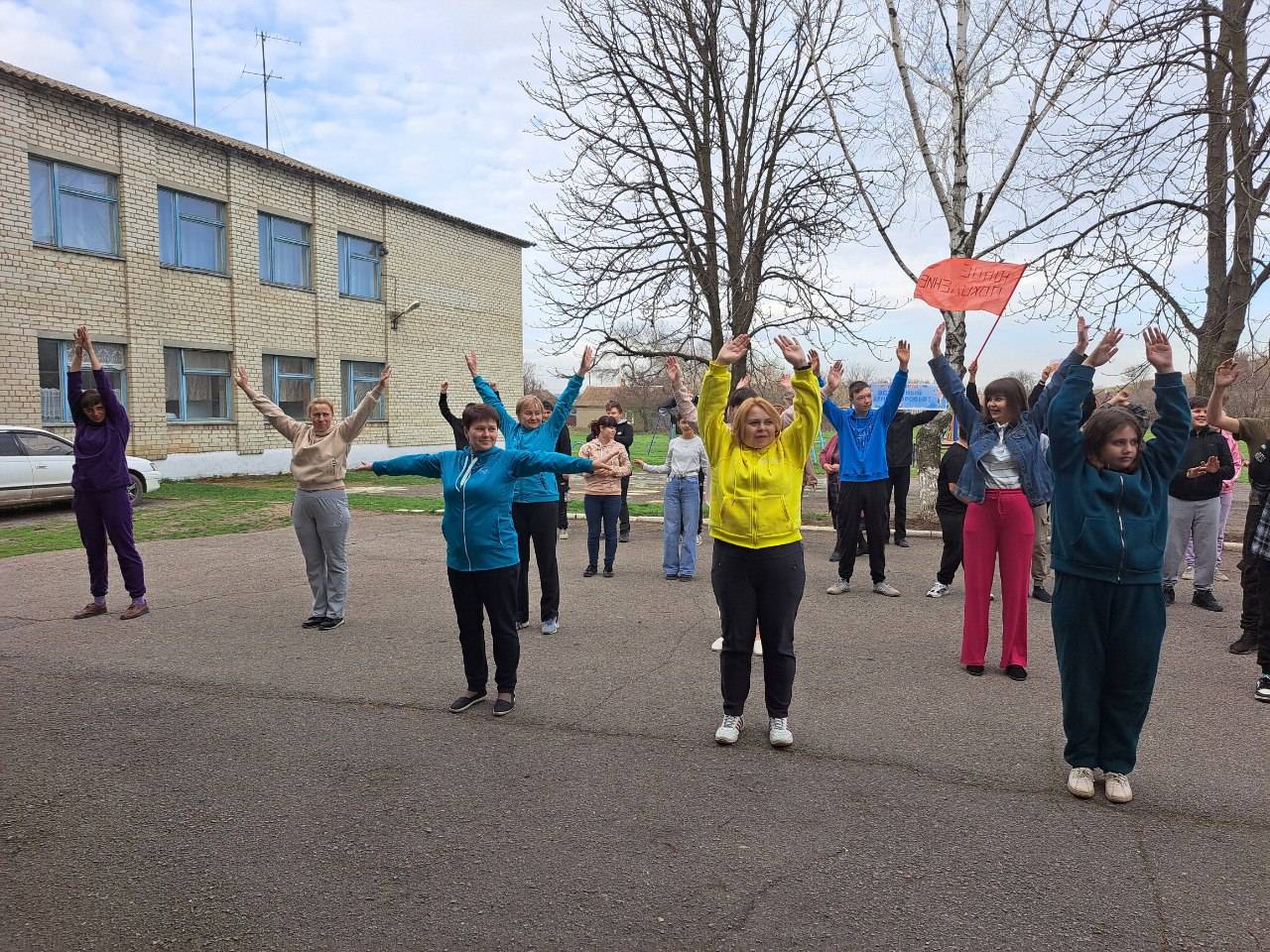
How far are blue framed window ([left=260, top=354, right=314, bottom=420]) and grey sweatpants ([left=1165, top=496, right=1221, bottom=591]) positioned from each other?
2213 centimetres

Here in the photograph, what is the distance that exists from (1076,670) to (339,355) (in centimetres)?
2513

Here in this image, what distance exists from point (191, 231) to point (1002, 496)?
73.6 ft

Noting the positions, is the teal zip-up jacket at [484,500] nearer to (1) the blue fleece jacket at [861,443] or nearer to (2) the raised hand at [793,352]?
(2) the raised hand at [793,352]

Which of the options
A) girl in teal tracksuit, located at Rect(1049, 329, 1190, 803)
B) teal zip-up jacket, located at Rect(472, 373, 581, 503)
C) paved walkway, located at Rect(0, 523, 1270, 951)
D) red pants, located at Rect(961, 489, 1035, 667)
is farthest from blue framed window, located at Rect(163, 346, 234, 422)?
girl in teal tracksuit, located at Rect(1049, 329, 1190, 803)

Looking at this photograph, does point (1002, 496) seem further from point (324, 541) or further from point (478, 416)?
point (324, 541)

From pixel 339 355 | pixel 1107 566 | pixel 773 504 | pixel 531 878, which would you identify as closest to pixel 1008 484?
pixel 1107 566

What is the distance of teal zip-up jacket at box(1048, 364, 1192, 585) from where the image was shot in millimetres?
3805

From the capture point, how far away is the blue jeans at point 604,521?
9195mm

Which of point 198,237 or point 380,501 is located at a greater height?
point 198,237

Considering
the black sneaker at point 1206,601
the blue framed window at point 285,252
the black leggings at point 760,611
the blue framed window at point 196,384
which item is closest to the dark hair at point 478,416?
the black leggings at point 760,611

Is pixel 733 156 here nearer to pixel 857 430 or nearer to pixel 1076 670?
pixel 857 430

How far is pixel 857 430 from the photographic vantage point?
8.02 m

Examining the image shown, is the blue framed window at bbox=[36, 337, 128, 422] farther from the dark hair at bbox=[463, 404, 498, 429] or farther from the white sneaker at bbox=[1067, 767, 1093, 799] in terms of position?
the white sneaker at bbox=[1067, 767, 1093, 799]

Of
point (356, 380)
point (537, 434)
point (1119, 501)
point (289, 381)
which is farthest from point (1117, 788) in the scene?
point (356, 380)
